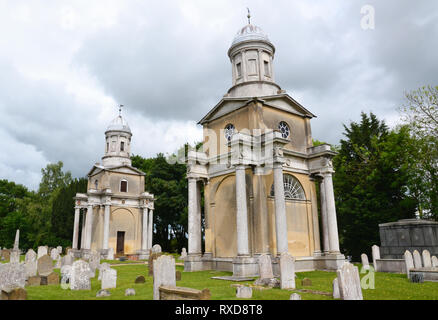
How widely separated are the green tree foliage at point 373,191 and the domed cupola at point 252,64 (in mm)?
11351

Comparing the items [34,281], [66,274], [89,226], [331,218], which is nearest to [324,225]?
[331,218]

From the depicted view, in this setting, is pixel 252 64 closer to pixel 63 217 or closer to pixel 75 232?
pixel 75 232

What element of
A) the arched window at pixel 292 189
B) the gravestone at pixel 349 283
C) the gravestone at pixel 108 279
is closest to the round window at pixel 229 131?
the arched window at pixel 292 189

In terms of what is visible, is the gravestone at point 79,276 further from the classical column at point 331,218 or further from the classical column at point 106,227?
the classical column at point 106,227

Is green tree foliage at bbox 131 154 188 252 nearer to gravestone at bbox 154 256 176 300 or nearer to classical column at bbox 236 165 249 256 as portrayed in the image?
classical column at bbox 236 165 249 256

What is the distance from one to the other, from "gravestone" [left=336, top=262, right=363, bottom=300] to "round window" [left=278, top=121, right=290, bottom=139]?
40.2ft

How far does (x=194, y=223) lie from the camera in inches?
752

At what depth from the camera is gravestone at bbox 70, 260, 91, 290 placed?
11359 mm

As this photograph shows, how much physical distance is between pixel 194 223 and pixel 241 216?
452 cm

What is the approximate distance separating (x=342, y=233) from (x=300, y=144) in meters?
12.1

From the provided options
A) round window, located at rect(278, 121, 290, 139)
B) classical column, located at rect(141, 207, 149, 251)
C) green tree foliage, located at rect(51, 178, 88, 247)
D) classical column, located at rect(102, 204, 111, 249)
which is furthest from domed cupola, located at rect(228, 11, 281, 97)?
green tree foliage, located at rect(51, 178, 88, 247)

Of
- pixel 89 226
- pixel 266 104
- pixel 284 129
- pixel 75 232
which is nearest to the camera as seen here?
pixel 266 104

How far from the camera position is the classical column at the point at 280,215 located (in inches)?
594
